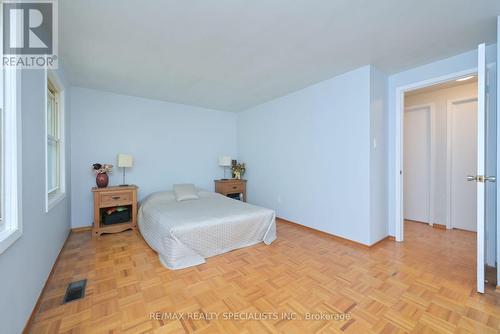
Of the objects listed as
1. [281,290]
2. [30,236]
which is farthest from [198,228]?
[30,236]

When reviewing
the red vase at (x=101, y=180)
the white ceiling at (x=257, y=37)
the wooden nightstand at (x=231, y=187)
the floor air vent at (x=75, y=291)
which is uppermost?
the white ceiling at (x=257, y=37)

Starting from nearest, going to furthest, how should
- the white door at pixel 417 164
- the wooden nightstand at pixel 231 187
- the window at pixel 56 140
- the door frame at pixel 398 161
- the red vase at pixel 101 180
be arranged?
the window at pixel 56 140
the door frame at pixel 398 161
the red vase at pixel 101 180
the white door at pixel 417 164
the wooden nightstand at pixel 231 187

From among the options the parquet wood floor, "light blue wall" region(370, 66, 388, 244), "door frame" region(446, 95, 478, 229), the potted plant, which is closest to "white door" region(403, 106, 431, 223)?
"door frame" region(446, 95, 478, 229)

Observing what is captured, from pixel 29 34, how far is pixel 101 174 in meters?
2.02

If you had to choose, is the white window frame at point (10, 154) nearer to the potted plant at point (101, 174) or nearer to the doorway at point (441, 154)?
the potted plant at point (101, 174)

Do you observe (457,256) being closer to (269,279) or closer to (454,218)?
(454,218)

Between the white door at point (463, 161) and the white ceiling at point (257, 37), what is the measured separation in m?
1.59

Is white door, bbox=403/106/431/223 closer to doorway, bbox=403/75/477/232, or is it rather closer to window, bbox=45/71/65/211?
doorway, bbox=403/75/477/232

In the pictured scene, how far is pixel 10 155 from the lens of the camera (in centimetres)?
119

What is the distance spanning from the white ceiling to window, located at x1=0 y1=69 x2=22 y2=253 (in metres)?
0.83

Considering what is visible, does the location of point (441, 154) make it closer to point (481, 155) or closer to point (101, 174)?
point (481, 155)

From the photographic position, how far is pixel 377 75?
2.71m

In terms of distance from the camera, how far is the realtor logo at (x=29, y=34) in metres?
1.18

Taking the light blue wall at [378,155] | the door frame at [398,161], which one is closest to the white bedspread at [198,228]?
→ the light blue wall at [378,155]
